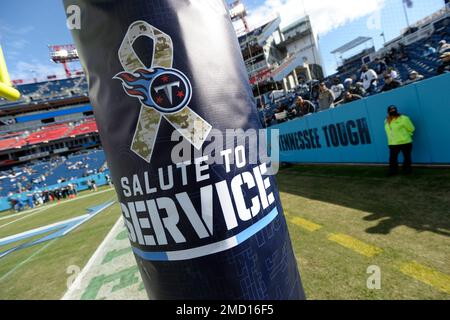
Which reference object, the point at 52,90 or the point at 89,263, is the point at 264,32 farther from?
the point at 89,263

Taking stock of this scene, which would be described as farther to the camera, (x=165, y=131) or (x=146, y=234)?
(x=146, y=234)

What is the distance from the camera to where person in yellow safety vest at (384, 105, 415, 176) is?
16.5ft

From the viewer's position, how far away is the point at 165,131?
3.75 ft

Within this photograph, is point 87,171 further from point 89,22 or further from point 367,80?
point 89,22

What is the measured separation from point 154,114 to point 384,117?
5.95 meters

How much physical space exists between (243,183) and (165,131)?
0.41 meters

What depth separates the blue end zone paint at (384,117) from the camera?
4.79 metres

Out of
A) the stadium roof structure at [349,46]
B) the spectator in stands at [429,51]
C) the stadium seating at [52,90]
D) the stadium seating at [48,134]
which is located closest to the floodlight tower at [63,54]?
the stadium seating at [52,90]

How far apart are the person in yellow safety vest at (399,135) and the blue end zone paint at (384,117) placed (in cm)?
30

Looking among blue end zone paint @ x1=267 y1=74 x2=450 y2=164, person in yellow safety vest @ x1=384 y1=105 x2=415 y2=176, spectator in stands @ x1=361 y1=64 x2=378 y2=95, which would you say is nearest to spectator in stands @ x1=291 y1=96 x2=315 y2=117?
blue end zone paint @ x1=267 y1=74 x2=450 y2=164

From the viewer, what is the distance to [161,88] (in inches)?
44.7

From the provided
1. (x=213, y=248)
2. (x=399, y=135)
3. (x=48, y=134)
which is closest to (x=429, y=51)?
(x=399, y=135)

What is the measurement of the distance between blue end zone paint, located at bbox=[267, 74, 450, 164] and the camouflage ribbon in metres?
5.21

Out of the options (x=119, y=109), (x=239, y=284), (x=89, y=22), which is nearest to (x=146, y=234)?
(x=239, y=284)
